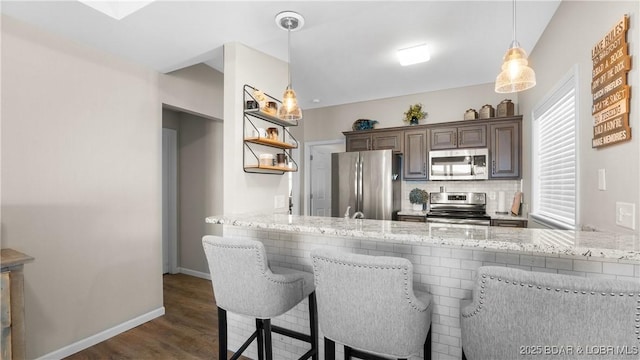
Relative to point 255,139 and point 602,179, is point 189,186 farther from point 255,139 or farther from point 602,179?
point 602,179

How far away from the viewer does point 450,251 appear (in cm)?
146

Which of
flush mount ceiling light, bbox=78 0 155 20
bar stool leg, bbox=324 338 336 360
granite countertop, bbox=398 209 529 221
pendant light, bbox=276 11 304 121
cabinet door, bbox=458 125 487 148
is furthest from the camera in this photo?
cabinet door, bbox=458 125 487 148

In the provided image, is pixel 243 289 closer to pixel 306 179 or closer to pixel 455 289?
pixel 455 289

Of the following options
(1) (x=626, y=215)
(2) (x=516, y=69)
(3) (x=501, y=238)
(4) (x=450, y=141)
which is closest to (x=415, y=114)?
(4) (x=450, y=141)

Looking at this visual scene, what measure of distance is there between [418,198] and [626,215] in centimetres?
287

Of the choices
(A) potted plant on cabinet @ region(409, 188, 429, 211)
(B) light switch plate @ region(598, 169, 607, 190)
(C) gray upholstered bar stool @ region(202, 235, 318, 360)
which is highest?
(B) light switch plate @ region(598, 169, 607, 190)

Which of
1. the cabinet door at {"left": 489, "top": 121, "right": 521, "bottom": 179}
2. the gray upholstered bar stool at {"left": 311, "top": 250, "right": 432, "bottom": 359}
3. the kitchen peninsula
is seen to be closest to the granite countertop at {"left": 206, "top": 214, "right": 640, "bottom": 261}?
the kitchen peninsula

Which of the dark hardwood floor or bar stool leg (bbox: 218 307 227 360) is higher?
bar stool leg (bbox: 218 307 227 360)

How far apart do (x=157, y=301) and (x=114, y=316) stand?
1.30ft

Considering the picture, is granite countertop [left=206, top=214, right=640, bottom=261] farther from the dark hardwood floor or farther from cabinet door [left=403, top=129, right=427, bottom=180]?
cabinet door [left=403, top=129, right=427, bottom=180]

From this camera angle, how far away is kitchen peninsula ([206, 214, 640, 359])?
113 cm

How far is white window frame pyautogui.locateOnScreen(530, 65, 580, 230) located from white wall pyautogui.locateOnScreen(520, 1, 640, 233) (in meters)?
0.04

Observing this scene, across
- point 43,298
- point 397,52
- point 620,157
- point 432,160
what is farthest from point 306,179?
point 620,157

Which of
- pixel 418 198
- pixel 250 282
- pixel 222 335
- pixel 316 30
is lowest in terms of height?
pixel 222 335
